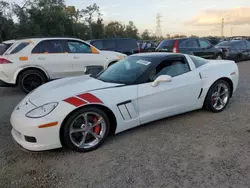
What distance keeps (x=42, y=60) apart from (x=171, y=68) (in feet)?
13.9

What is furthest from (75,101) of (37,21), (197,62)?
(37,21)

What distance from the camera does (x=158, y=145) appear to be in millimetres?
3309

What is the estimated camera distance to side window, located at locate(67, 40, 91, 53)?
7.25 meters

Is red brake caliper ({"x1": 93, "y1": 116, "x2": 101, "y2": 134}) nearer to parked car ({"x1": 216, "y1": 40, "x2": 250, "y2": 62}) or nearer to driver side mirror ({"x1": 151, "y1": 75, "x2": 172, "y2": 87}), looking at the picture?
driver side mirror ({"x1": 151, "y1": 75, "x2": 172, "y2": 87})

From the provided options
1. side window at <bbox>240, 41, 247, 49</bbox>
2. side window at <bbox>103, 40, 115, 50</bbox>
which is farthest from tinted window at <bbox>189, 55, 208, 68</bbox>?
side window at <bbox>240, 41, 247, 49</bbox>

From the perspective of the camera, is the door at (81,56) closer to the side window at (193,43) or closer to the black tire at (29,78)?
the black tire at (29,78)

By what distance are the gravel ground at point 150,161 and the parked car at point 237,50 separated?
32.6ft

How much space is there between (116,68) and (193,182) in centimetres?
243

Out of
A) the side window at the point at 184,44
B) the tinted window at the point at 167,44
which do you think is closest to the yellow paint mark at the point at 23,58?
the tinted window at the point at 167,44

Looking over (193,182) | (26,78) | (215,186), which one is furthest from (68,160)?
(26,78)

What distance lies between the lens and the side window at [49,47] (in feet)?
22.3

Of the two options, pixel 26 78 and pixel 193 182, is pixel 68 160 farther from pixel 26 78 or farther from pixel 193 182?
pixel 26 78

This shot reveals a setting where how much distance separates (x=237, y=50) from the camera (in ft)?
43.4

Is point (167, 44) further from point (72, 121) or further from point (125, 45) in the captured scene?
point (72, 121)
